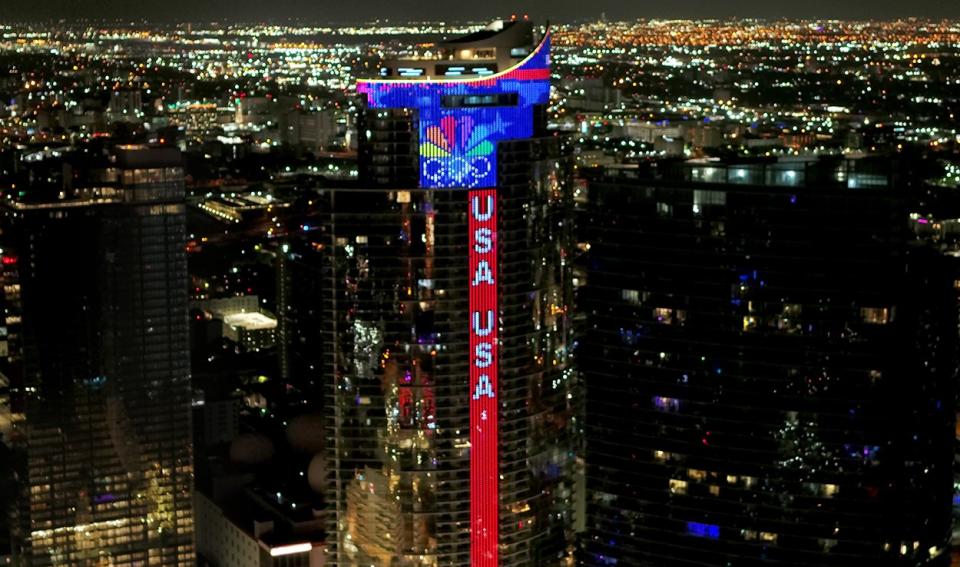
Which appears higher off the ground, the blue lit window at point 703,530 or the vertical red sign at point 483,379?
the vertical red sign at point 483,379

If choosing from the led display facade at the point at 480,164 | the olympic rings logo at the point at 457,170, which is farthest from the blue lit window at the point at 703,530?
the olympic rings logo at the point at 457,170

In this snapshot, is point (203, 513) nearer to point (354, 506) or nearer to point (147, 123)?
point (147, 123)

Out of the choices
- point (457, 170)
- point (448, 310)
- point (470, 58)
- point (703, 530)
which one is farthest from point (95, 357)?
point (703, 530)

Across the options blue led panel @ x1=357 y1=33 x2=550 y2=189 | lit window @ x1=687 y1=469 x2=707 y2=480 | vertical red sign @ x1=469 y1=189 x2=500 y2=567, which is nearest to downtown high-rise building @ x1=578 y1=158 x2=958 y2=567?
lit window @ x1=687 y1=469 x2=707 y2=480

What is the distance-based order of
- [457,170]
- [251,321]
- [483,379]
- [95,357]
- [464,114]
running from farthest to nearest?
[251,321] → [95,357] → [483,379] → [457,170] → [464,114]

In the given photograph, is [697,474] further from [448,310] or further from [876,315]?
[448,310]

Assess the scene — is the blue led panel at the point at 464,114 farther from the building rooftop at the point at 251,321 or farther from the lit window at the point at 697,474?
the building rooftop at the point at 251,321

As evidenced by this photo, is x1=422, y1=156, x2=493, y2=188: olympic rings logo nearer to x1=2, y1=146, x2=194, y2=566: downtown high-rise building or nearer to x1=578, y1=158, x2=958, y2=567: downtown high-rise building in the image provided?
x1=578, y1=158, x2=958, y2=567: downtown high-rise building
